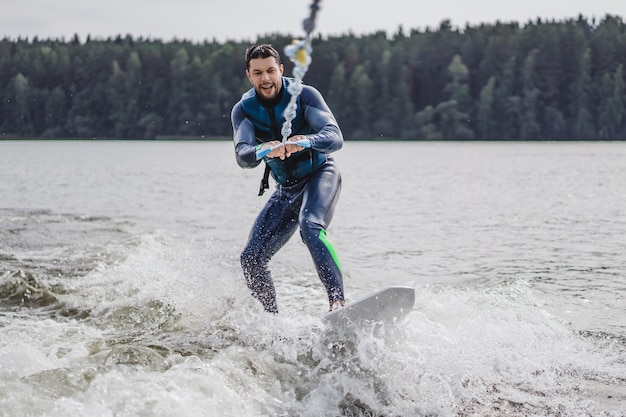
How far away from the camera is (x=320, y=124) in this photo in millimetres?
Answer: 6516

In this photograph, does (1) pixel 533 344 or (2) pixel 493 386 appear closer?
(2) pixel 493 386

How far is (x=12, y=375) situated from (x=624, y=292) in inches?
292

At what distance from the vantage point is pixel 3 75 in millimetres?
123750

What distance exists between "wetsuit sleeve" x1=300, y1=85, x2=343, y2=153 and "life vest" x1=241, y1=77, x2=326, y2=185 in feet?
0.30

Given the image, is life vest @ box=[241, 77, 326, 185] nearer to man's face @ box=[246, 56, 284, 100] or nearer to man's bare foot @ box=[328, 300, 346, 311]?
man's face @ box=[246, 56, 284, 100]

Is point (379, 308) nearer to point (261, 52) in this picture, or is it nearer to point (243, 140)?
point (243, 140)

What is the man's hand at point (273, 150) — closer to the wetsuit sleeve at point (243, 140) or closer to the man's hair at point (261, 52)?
the wetsuit sleeve at point (243, 140)

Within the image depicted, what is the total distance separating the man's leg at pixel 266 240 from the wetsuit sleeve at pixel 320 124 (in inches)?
32.6

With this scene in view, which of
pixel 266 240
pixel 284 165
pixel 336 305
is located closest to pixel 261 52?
pixel 284 165

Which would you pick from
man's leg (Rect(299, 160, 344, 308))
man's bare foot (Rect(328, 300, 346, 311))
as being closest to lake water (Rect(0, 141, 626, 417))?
man's bare foot (Rect(328, 300, 346, 311))

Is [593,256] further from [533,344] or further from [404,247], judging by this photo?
[533,344]

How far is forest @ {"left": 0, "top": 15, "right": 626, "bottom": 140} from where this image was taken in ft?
327

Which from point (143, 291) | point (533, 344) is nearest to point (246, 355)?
point (533, 344)

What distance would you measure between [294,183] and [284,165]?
9.0 inches
